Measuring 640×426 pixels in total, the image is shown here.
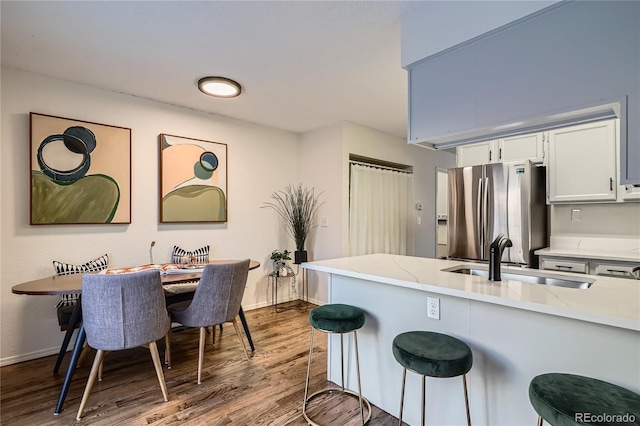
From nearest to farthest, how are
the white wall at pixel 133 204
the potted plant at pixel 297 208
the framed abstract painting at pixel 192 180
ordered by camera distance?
the white wall at pixel 133 204 → the framed abstract painting at pixel 192 180 → the potted plant at pixel 297 208

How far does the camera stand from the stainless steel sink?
171cm

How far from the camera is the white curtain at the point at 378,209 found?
169 inches

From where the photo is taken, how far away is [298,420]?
1884mm

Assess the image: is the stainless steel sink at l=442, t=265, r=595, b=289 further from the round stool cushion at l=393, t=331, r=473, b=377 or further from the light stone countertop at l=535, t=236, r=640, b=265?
the light stone countertop at l=535, t=236, r=640, b=265

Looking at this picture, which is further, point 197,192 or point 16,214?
point 197,192

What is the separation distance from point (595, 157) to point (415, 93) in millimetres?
2208

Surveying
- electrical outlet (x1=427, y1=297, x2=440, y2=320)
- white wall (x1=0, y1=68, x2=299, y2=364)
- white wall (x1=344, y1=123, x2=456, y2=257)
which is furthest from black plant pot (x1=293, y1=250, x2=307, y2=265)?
electrical outlet (x1=427, y1=297, x2=440, y2=320)

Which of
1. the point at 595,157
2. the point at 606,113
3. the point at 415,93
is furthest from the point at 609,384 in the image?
the point at 595,157

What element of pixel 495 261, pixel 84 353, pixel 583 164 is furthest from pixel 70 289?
pixel 583 164

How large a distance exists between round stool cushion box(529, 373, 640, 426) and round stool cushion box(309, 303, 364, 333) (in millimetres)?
924

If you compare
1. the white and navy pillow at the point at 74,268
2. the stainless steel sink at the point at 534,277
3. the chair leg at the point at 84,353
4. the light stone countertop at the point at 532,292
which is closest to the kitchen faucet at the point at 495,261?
the light stone countertop at the point at 532,292

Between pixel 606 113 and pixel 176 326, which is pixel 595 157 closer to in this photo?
pixel 606 113

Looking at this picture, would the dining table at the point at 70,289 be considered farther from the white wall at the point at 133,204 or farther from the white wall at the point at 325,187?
the white wall at the point at 325,187

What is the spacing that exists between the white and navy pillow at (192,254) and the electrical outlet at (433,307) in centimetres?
251
